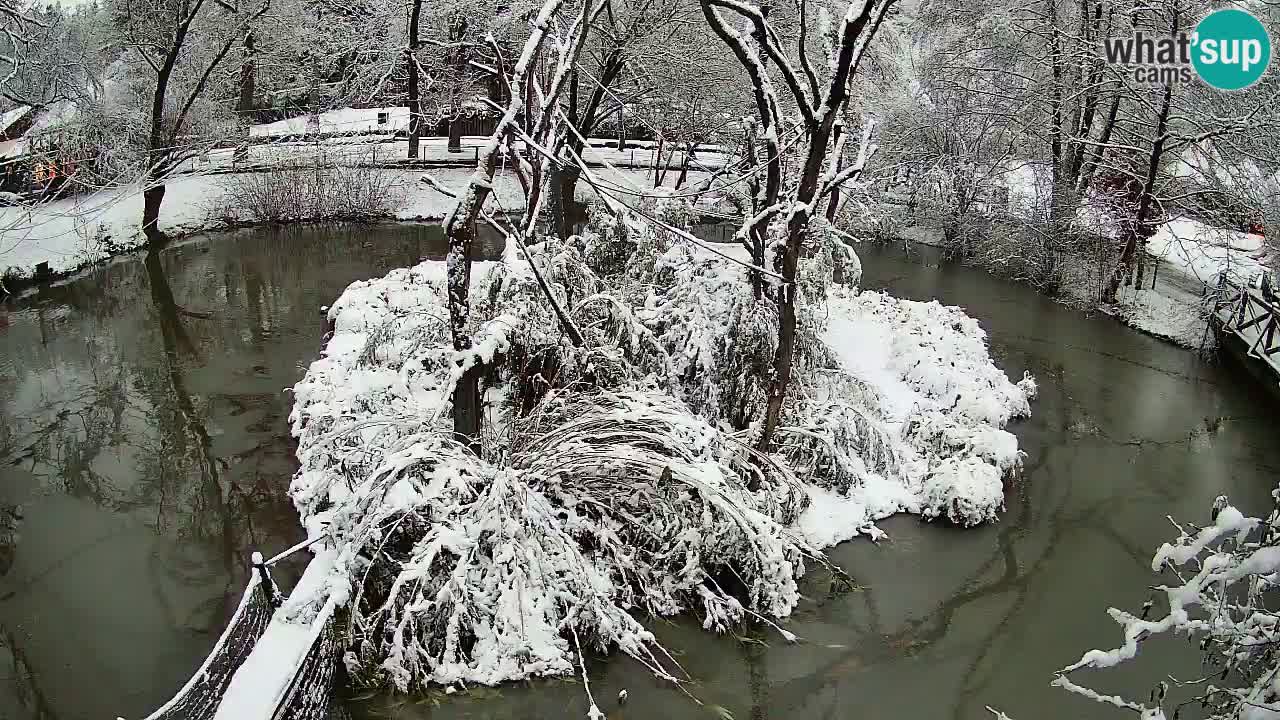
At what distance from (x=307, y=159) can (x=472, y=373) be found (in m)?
16.7

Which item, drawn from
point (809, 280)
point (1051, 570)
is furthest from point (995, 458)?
point (809, 280)

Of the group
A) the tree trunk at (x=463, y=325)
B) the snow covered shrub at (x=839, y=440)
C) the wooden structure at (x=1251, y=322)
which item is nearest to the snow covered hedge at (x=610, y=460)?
the snow covered shrub at (x=839, y=440)

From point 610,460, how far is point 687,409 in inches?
37.4

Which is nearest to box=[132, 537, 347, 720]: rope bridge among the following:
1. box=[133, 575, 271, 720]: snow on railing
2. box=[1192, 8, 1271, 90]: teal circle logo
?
box=[133, 575, 271, 720]: snow on railing

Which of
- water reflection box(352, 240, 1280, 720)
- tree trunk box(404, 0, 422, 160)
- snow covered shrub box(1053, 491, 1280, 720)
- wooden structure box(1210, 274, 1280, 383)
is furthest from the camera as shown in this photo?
tree trunk box(404, 0, 422, 160)

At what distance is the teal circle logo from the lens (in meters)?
15.8

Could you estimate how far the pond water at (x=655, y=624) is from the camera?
6289mm

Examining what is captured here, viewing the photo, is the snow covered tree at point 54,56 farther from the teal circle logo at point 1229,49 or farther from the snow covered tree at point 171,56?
the teal circle logo at point 1229,49

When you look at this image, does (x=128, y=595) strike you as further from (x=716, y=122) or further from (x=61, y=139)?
(x=716, y=122)

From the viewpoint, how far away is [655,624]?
6.76 meters

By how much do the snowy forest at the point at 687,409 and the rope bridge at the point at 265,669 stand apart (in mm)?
32

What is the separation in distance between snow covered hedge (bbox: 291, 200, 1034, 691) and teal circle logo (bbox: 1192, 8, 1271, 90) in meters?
8.66

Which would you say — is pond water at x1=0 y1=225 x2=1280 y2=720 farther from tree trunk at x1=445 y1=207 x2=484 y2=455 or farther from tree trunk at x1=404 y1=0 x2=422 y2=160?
tree trunk at x1=404 y1=0 x2=422 y2=160

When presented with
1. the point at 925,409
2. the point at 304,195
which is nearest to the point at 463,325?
the point at 925,409
